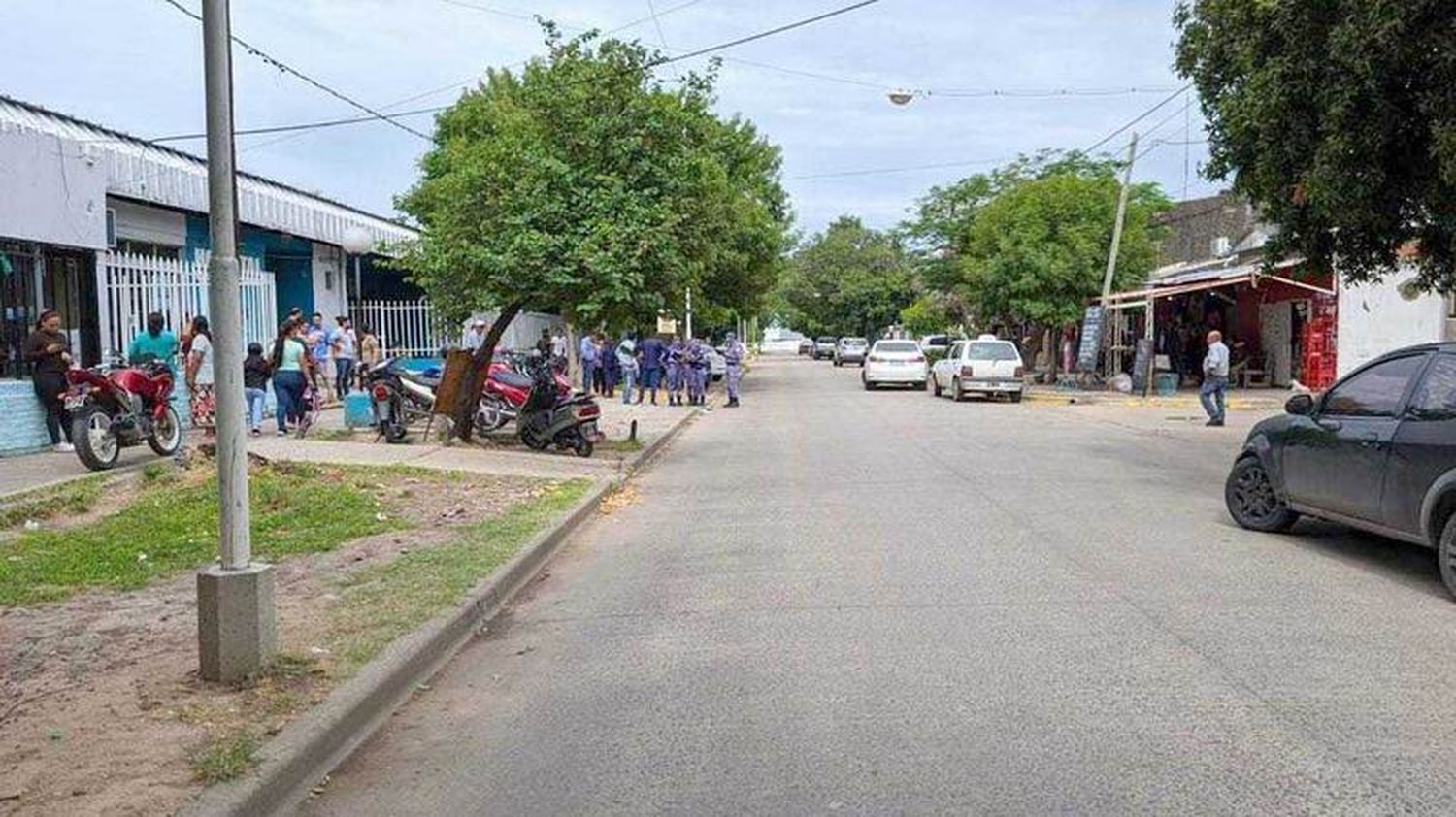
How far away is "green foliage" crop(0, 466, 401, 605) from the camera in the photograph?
8.16 m

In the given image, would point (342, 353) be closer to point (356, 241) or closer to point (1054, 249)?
point (356, 241)

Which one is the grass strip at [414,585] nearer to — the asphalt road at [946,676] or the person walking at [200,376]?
the asphalt road at [946,676]

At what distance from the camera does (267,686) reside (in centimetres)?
568

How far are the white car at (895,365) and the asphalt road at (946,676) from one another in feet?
80.0

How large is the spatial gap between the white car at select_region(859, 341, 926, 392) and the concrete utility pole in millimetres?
31100

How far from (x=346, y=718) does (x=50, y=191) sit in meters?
11.7

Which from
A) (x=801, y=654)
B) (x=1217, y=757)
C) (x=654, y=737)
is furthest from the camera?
(x=801, y=654)

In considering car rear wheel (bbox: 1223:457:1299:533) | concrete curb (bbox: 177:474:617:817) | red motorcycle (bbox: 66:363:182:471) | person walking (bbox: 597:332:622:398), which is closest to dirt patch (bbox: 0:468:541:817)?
concrete curb (bbox: 177:474:617:817)

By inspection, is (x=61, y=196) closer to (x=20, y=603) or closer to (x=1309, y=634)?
(x=20, y=603)

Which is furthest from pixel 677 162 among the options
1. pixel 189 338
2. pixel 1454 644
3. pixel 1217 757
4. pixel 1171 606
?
pixel 1217 757

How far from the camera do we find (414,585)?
7973mm

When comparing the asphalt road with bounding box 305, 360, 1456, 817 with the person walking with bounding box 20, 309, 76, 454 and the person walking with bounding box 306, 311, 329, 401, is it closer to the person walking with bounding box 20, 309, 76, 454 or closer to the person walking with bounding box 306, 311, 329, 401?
the person walking with bounding box 20, 309, 76, 454

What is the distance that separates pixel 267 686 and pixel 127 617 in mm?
1987

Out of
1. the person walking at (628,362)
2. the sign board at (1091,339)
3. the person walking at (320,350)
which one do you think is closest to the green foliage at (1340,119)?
the person walking at (320,350)
